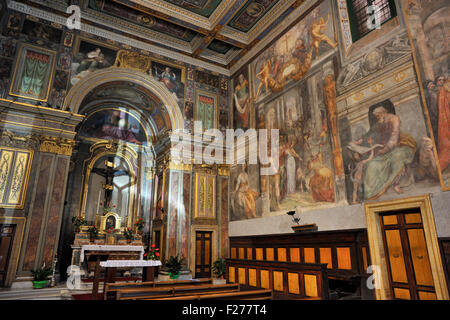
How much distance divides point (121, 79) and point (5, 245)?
25.7ft

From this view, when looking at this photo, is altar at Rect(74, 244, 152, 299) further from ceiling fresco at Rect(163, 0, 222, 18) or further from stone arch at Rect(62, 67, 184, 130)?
ceiling fresco at Rect(163, 0, 222, 18)

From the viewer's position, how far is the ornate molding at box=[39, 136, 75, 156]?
11.3 meters

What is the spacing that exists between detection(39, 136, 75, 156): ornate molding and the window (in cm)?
1075

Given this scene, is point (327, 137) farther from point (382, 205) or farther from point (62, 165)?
point (62, 165)

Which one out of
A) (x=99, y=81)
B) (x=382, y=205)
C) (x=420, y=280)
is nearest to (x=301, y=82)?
(x=382, y=205)

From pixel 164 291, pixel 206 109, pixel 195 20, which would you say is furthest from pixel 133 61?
pixel 164 291

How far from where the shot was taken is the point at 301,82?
11.5 meters

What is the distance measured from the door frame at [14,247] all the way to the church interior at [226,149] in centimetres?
4

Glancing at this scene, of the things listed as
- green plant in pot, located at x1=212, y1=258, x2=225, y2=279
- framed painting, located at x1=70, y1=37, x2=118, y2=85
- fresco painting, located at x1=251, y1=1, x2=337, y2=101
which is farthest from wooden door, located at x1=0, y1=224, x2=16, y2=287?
fresco painting, located at x1=251, y1=1, x2=337, y2=101

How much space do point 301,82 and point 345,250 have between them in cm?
616

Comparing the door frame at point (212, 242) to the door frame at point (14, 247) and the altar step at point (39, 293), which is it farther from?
the door frame at point (14, 247)

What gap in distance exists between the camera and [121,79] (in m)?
13.8

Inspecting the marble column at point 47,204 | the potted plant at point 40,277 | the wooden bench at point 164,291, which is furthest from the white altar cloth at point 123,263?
the marble column at point 47,204

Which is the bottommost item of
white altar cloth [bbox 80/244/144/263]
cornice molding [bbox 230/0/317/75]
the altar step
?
the altar step
